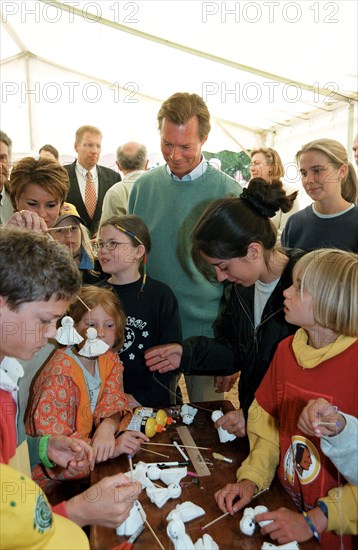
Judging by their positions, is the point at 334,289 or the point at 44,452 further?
the point at 44,452

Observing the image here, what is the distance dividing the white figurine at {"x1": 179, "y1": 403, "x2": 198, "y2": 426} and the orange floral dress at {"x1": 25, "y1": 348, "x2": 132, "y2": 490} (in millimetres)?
168

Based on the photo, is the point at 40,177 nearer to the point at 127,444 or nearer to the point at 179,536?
the point at 127,444

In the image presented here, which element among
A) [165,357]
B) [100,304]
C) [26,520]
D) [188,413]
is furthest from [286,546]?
[100,304]

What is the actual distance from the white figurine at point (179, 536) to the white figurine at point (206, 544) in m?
0.01

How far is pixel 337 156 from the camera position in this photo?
230 cm

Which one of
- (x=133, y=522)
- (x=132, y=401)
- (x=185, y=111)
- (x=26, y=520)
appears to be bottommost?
(x=132, y=401)

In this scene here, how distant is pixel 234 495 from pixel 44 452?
50 centimetres

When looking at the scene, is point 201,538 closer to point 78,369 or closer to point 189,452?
point 189,452

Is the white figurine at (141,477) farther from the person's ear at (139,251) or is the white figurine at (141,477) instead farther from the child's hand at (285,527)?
the person's ear at (139,251)

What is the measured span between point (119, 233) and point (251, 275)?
708mm

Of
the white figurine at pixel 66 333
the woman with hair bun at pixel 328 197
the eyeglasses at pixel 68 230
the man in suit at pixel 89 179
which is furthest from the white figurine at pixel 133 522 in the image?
the man in suit at pixel 89 179

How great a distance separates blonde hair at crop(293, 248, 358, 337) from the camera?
1.04 metres

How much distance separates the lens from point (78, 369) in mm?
1516

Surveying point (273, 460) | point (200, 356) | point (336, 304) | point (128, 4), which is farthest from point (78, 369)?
point (128, 4)
